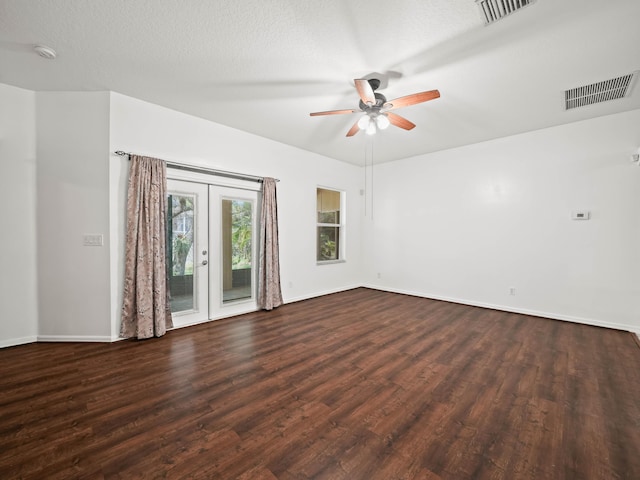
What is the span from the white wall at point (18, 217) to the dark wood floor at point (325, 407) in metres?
0.34

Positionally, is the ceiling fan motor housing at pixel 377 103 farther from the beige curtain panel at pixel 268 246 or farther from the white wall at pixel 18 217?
the white wall at pixel 18 217

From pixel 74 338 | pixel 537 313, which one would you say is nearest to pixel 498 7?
pixel 537 313

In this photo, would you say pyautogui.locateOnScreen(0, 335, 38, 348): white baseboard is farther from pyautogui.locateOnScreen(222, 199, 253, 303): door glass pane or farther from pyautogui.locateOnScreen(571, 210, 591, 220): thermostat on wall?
pyautogui.locateOnScreen(571, 210, 591, 220): thermostat on wall

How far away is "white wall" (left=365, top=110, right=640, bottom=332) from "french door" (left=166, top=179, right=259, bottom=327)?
3.38 metres

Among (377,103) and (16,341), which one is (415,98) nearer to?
(377,103)

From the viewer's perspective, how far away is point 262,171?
4.66 m

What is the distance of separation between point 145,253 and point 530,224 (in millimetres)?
5795

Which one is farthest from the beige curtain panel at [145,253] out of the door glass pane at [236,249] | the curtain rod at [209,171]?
the door glass pane at [236,249]

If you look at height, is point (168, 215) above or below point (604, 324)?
above

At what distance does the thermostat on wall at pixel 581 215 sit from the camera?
396cm

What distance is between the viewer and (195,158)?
12.7 ft

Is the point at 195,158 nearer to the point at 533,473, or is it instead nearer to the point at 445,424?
the point at 445,424

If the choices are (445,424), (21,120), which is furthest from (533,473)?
(21,120)

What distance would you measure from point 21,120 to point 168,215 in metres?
1.85
